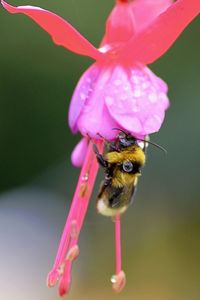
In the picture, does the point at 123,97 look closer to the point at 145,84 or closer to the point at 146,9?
the point at 145,84

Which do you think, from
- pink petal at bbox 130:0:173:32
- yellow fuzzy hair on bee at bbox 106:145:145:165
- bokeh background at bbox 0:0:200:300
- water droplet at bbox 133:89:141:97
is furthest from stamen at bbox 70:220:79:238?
bokeh background at bbox 0:0:200:300

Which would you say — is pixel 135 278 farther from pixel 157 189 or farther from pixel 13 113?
pixel 13 113

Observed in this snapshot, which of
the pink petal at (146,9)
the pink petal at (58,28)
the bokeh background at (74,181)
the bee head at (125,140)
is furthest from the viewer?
the bokeh background at (74,181)

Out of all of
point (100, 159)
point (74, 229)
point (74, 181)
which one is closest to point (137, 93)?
point (100, 159)

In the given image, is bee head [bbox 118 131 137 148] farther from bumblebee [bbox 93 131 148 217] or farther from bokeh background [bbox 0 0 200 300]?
bokeh background [bbox 0 0 200 300]

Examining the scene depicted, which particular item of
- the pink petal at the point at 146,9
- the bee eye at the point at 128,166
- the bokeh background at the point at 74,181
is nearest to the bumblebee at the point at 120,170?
the bee eye at the point at 128,166

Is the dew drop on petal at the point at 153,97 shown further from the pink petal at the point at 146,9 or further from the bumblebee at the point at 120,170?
the pink petal at the point at 146,9
